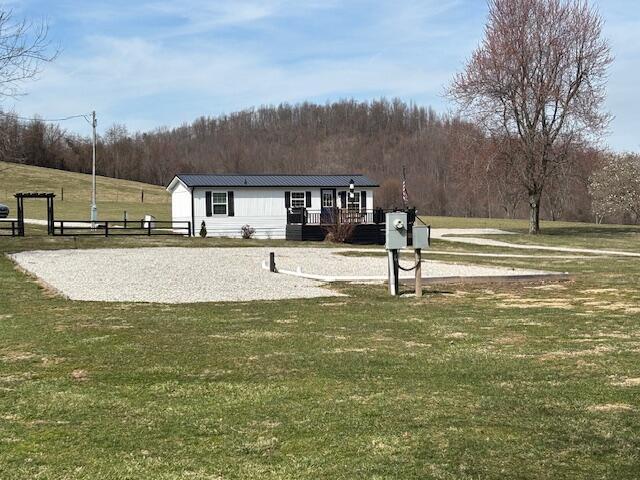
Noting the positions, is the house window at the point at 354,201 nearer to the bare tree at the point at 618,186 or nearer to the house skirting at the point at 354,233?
the house skirting at the point at 354,233

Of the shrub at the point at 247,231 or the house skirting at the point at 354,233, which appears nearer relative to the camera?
the house skirting at the point at 354,233

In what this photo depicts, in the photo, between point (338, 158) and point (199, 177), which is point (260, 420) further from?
point (338, 158)

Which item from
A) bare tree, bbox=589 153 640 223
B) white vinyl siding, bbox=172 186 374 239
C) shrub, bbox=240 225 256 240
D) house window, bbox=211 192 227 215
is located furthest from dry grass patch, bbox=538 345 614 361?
bare tree, bbox=589 153 640 223

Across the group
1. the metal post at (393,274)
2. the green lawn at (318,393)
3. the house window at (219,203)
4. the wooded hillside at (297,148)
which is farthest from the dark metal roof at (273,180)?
the wooded hillside at (297,148)

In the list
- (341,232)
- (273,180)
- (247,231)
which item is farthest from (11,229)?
(341,232)

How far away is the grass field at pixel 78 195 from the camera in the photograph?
2227 inches

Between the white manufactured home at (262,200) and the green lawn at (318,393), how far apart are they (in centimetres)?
2384

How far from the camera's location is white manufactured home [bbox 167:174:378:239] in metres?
34.5

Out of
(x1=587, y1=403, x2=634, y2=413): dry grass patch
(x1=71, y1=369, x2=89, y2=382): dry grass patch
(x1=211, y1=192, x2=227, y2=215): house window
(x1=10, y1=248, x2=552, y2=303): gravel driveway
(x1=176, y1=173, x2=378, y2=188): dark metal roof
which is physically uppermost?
(x1=176, y1=173, x2=378, y2=188): dark metal roof

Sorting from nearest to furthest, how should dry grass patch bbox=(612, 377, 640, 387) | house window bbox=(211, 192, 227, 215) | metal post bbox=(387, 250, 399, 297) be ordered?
1. dry grass patch bbox=(612, 377, 640, 387)
2. metal post bbox=(387, 250, 399, 297)
3. house window bbox=(211, 192, 227, 215)

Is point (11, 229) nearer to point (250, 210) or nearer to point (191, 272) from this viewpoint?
point (250, 210)

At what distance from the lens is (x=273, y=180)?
1414 inches

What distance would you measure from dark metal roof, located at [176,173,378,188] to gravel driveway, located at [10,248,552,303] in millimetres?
9639

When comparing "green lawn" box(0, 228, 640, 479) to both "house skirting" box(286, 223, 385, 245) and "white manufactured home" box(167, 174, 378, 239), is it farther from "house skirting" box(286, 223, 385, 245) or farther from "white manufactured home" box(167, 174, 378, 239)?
"white manufactured home" box(167, 174, 378, 239)
